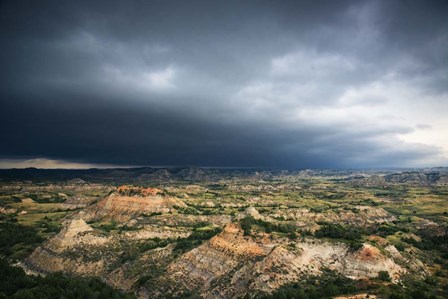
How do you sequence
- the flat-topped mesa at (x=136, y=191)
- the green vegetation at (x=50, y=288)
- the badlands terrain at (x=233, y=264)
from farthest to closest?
the flat-topped mesa at (x=136, y=191)
the green vegetation at (x=50, y=288)
the badlands terrain at (x=233, y=264)

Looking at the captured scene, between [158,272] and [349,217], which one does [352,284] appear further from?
[349,217]

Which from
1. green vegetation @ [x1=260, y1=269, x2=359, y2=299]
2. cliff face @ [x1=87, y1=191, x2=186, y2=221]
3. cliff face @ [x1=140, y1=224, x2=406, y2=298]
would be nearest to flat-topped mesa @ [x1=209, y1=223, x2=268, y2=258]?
cliff face @ [x1=140, y1=224, x2=406, y2=298]

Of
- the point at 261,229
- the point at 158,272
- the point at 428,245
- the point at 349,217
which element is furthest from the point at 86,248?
the point at 349,217

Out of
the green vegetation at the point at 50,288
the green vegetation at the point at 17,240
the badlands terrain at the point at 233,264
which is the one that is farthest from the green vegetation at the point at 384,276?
the green vegetation at the point at 17,240

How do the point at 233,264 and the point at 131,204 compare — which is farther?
the point at 131,204

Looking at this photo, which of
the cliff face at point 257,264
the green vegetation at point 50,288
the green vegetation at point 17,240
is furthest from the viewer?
the green vegetation at point 17,240

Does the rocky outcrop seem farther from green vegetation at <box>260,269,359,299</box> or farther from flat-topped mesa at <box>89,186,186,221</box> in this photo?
green vegetation at <box>260,269,359,299</box>

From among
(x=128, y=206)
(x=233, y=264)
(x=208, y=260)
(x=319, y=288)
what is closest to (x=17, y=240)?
(x=128, y=206)

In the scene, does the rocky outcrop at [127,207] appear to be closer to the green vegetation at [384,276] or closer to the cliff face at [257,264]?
the cliff face at [257,264]

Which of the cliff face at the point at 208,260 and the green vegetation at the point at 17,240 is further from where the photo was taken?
the green vegetation at the point at 17,240

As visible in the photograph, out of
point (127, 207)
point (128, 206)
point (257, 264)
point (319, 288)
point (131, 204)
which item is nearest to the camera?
point (319, 288)

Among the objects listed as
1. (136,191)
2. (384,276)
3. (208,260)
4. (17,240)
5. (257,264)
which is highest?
(136,191)

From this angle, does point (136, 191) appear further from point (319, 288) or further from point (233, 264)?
point (319, 288)
